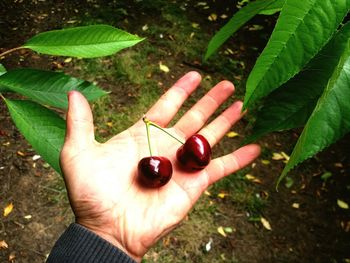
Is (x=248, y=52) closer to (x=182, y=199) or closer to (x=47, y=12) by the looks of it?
(x=47, y=12)

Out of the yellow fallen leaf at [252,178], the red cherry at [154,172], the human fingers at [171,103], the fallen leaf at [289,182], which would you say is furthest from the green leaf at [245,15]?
the fallen leaf at [289,182]

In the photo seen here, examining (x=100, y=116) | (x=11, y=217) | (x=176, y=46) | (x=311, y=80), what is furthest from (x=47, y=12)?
(x=311, y=80)

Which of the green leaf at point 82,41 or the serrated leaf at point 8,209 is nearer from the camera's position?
the green leaf at point 82,41

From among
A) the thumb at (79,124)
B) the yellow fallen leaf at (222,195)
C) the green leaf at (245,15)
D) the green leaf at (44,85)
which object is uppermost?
the green leaf at (245,15)

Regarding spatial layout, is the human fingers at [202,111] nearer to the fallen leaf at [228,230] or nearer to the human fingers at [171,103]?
the human fingers at [171,103]

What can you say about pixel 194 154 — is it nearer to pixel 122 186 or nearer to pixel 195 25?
pixel 122 186
